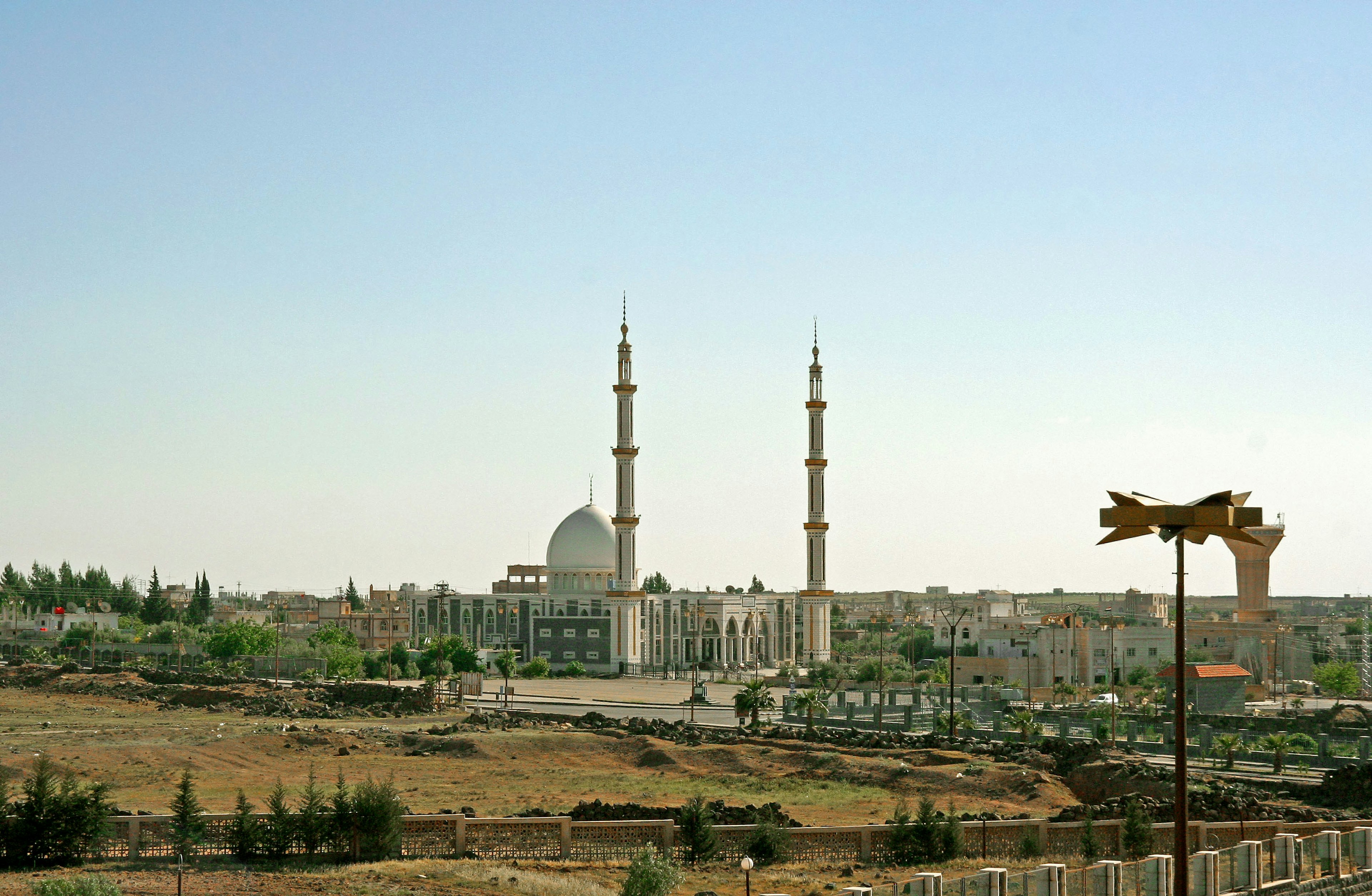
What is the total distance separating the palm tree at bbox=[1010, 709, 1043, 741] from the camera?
50.4 m

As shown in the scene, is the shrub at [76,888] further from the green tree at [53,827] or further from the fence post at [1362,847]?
the fence post at [1362,847]

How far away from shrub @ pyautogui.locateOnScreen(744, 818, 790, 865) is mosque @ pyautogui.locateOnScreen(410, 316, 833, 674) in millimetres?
70712

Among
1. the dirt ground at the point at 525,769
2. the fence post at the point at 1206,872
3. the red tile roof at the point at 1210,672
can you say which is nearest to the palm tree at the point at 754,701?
the dirt ground at the point at 525,769

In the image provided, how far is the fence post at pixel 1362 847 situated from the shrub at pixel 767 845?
383 inches

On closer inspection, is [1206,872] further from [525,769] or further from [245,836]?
[525,769]

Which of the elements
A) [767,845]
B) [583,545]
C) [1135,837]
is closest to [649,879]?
[767,845]

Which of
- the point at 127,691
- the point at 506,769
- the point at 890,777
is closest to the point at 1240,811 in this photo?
the point at 890,777

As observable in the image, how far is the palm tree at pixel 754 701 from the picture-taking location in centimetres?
5716

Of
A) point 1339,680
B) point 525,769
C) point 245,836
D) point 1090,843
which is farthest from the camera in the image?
point 1339,680

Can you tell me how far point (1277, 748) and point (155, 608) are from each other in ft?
405

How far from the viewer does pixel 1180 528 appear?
16469 mm

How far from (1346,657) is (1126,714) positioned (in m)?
51.3

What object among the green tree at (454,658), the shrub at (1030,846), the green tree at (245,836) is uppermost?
the green tree at (245,836)

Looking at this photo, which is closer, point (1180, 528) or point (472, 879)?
point (1180, 528)
